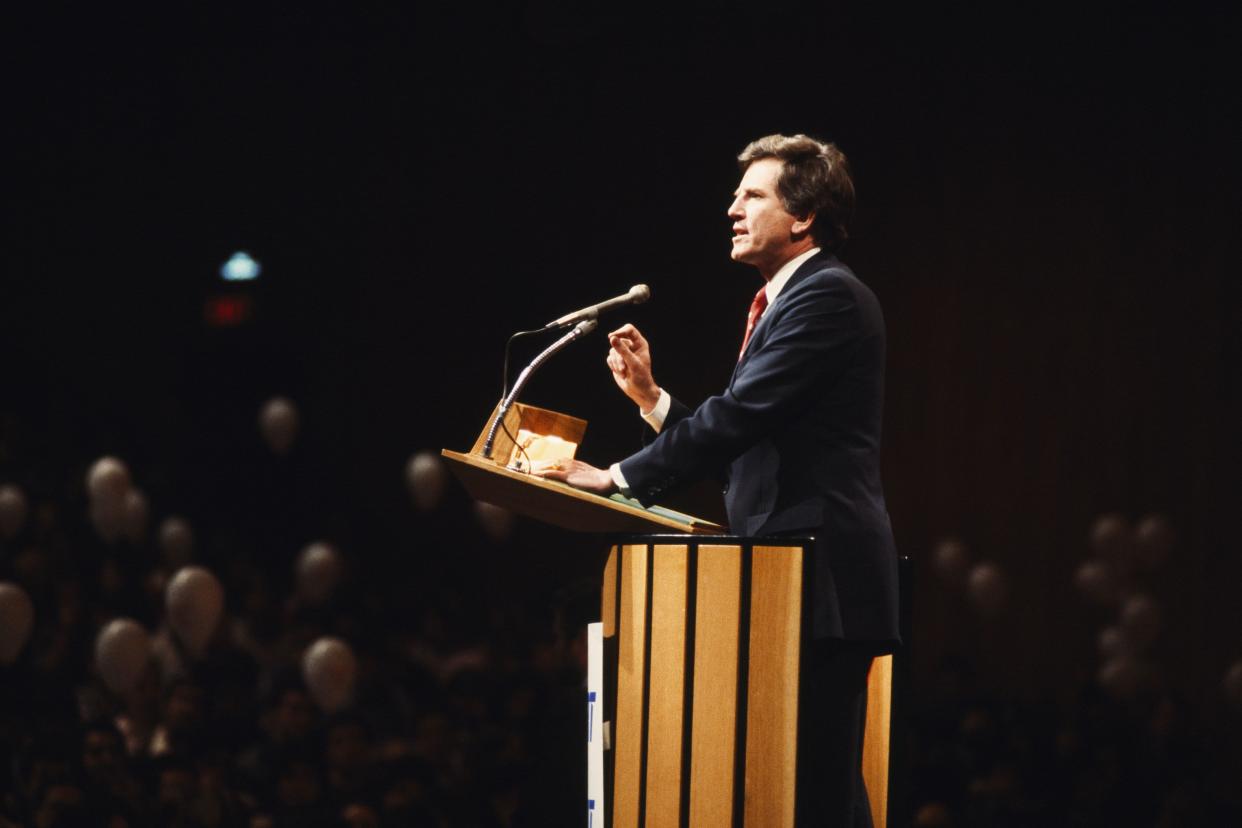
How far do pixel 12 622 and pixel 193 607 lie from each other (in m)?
0.83

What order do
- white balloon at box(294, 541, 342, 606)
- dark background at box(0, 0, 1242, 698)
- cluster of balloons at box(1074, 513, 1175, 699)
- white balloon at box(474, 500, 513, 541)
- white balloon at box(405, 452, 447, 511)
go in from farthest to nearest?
1. white balloon at box(405, 452, 447, 511)
2. white balloon at box(474, 500, 513, 541)
3. white balloon at box(294, 541, 342, 606)
4. dark background at box(0, 0, 1242, 698)
5. cluster of balloons at box(1074, 513, 1175, 699)

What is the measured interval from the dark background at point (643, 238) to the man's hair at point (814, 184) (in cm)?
484

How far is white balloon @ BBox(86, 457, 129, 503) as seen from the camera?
6566mm

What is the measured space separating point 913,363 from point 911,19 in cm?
174

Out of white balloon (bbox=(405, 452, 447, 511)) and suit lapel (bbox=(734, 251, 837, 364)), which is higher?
suit lapel (bbox=(734, 251, 837, 364))

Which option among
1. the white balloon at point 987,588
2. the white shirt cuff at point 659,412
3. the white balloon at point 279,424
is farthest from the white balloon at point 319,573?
the white shirt cuff at point 659,412

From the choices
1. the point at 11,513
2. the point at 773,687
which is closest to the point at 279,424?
the point at 11,513

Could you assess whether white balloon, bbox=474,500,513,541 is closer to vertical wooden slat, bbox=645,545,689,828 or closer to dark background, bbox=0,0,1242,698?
dark background, bbox=0,0,1242,698

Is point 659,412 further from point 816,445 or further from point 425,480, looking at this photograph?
point 425,480

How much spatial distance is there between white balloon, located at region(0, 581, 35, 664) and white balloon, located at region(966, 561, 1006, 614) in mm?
4507

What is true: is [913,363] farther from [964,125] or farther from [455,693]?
[455,693]

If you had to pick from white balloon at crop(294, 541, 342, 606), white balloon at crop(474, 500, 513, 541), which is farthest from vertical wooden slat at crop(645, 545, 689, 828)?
white balloon at crop(474, 500, 513, 541)

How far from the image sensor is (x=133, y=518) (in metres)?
6.71

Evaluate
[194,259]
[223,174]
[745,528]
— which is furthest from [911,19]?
[745,528]
